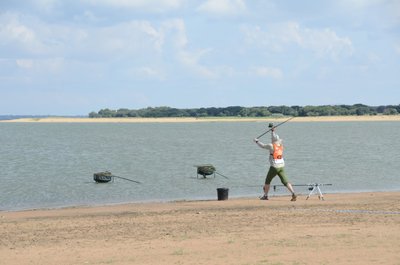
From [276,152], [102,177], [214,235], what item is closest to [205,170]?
[102,177]

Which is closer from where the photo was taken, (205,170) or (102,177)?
(102,177)

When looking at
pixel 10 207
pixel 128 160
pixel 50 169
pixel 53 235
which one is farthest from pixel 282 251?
pixel 128 160

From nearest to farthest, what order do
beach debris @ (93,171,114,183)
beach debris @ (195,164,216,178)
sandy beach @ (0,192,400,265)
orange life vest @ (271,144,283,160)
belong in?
sandy beach @ (0,192,400,265) → orange life vest @ (271,144,283,160) → beach debris @ (93,171,114,183) → beach debris @ (195,164,216,178)

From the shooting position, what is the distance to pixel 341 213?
15477 millimetres

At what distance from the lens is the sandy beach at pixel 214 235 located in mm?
10516

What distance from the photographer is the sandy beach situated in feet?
34.5

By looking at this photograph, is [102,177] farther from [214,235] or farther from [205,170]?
[214,235]

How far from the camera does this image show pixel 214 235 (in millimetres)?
12609

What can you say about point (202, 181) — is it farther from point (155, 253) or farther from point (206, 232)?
point (155, 253)

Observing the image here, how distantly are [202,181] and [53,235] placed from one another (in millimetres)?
18056

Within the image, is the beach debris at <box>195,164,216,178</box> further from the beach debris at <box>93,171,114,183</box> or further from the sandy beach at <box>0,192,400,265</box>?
the sandy beach at <box>0,192,400,265</box>

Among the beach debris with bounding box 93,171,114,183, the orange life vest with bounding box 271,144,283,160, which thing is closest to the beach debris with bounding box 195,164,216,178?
the beach debris with bounding box 93,171,114,183

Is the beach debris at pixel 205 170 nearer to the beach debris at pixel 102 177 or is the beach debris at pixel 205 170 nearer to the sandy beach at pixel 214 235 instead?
the beach debris at pixel 102 177

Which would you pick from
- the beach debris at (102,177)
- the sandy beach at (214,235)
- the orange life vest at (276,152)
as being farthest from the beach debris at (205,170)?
the orange life vest at (276,152)
